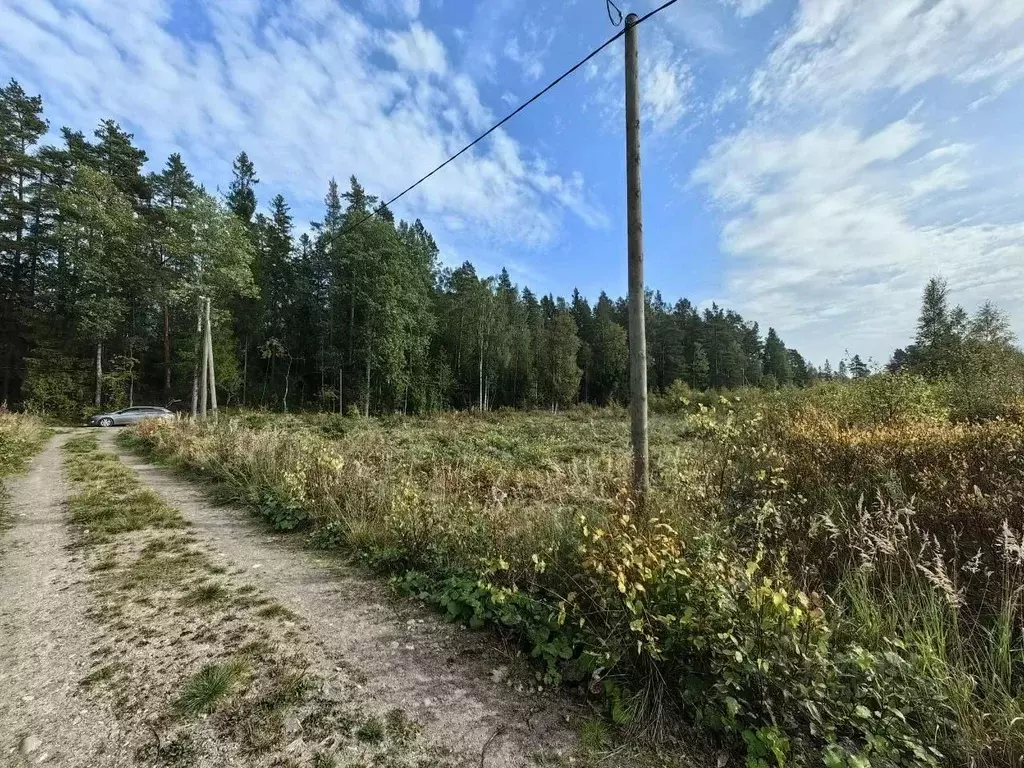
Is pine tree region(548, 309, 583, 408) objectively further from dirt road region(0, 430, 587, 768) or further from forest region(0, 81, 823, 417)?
dirt road region(0, 430, 587, 768)

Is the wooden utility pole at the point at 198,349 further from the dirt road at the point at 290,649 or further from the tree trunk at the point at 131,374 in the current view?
the dirt road at the point at 290,649

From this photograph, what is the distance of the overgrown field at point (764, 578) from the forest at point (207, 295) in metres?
16.9

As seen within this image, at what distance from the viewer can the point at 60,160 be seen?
90.7 ft

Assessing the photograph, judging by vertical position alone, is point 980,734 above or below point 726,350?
below

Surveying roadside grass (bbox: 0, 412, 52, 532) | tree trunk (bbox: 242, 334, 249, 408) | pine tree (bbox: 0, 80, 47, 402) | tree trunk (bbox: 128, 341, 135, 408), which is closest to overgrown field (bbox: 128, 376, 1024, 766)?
roadside grass (bbox: 0, 412, 52, 532)

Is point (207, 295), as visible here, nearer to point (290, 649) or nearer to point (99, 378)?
point (99, 378)

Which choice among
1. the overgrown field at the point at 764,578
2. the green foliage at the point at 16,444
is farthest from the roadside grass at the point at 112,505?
the overgrown field at the point at 764,578

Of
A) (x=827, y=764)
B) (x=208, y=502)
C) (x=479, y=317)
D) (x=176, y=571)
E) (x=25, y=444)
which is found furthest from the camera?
(x=479, y=317)

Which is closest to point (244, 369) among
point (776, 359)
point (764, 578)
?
point (764, 578)

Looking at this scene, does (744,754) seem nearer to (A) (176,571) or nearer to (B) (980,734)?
(B) (980,734)

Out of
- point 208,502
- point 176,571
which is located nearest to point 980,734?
point 176,571

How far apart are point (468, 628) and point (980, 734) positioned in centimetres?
242

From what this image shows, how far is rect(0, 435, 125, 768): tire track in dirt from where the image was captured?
1.98 m

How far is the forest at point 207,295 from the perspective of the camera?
23.6m
